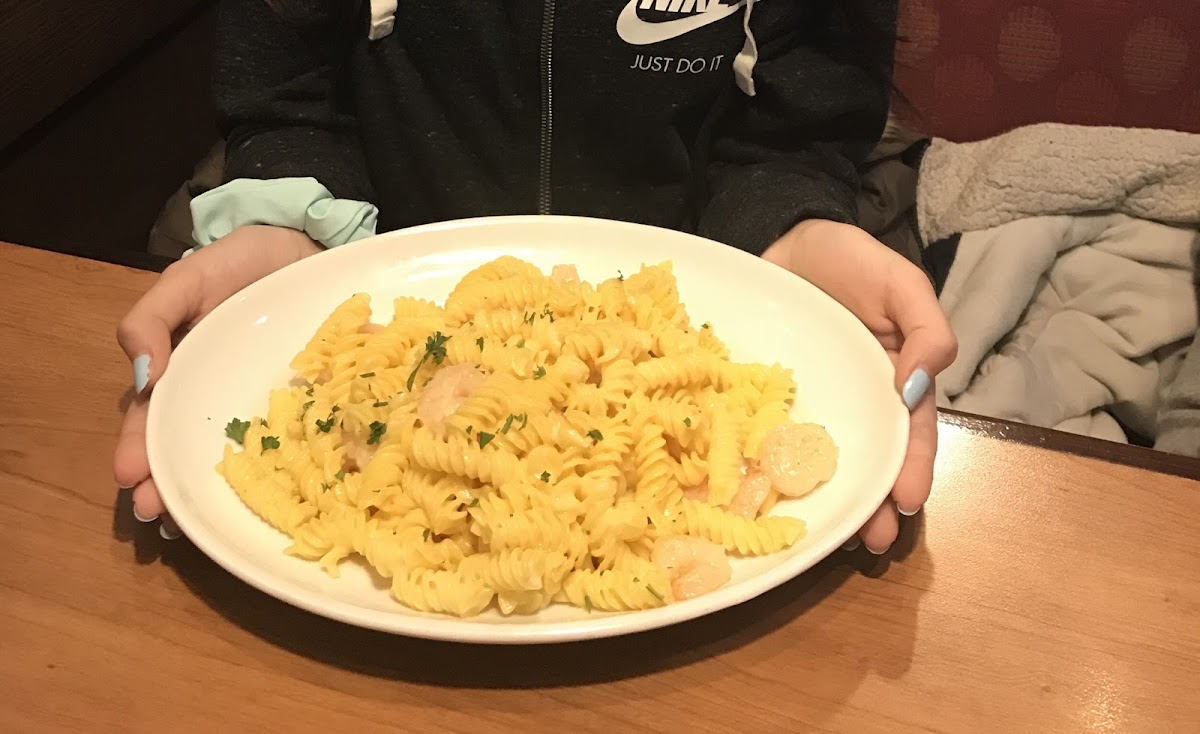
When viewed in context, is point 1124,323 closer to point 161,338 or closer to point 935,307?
point 935,307

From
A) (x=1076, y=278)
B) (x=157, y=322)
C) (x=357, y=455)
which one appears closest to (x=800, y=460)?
(x=357, y=455)

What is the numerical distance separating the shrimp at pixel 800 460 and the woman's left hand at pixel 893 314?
0.06 m

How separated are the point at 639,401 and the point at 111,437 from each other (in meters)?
0.52

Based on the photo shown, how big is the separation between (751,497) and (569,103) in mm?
679

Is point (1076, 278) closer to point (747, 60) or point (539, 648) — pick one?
point (747, 60)

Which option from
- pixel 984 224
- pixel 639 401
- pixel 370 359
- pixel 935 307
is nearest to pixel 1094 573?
pixel 935 307

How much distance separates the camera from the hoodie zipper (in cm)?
120

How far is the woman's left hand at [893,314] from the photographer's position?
2.58 ft

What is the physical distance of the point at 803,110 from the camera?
1246 mm

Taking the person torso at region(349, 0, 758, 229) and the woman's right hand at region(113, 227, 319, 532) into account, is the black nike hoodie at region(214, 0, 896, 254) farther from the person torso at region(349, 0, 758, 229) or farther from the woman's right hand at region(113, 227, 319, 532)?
the woman's right hand at region(113, 227, 319, 532)

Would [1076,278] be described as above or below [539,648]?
below

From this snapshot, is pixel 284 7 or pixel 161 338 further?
pixel 284 7

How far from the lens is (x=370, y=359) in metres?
0.89

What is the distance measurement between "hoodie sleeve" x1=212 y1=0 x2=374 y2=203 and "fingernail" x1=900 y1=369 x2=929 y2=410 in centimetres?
77
